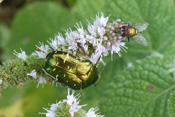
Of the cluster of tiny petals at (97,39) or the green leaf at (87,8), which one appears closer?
the cluster of tiny petals at (97,39)

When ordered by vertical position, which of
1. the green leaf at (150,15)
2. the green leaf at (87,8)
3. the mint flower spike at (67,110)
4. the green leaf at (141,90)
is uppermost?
the green leaf at (87,8)

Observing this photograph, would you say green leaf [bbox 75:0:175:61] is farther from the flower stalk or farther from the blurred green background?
the flower stalk

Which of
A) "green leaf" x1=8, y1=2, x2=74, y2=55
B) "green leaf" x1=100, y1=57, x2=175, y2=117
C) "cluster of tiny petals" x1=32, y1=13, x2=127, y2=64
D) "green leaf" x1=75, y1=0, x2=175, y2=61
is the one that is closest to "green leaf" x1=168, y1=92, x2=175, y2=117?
"green leaf" x1=100, y1=57, x2=175, y2=117

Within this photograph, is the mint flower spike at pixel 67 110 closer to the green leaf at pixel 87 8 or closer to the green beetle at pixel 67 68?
the green beetle at pixel 67 68

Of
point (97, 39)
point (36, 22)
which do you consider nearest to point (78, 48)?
point (97, 39)

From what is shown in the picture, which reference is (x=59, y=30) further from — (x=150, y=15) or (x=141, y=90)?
(x=141, y=90)

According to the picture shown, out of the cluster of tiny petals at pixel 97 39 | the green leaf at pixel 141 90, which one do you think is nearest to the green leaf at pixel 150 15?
the green leaf at pixel 141 90

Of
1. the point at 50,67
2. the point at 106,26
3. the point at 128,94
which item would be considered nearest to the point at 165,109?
the point at 128,94
